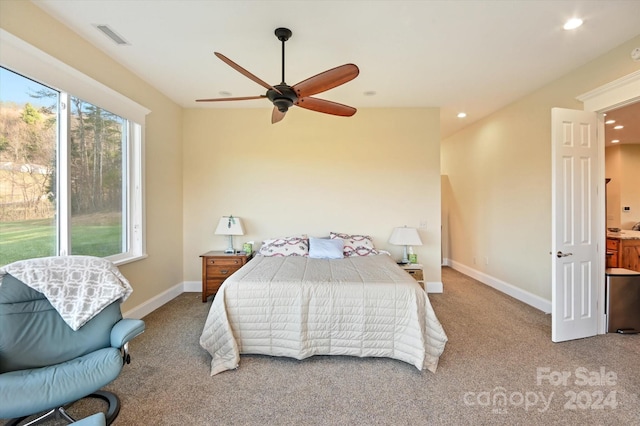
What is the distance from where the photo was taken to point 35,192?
2248 mm

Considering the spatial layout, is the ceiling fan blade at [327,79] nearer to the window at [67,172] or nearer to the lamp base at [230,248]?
the window at [67,172]

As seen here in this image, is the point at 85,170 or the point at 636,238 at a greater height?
the point at 85,170

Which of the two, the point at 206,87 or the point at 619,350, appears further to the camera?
the point at 206,87

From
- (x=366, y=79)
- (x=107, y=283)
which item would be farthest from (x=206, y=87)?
(x=107, y=283)

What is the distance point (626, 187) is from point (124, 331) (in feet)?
27.5

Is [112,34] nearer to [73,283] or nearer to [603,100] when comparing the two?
[73,283]

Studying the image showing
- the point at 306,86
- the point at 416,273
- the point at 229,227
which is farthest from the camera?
the point at 229,227

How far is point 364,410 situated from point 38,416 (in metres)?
2.06

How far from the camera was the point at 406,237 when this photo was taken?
393 cm

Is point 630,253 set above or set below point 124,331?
above

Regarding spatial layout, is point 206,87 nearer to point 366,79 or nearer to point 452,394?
point 366,79

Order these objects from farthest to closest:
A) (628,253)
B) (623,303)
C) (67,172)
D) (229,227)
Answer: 1. (628,253)
2. (229,227)
3. (623,303)
4. (67,172)

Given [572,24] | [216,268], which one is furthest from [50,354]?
[572,24]

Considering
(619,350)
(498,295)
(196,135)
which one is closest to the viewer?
(619,350)
